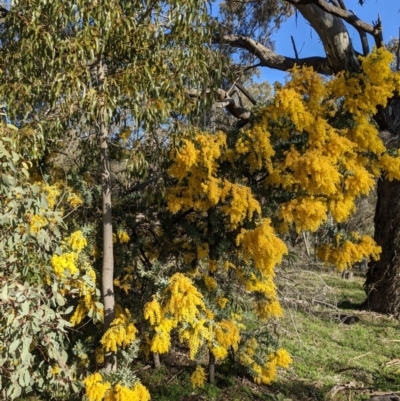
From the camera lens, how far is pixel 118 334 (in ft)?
13.0

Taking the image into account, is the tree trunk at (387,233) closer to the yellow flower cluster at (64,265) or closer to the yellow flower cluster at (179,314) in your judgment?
the yellow flower cluster at (179,314)

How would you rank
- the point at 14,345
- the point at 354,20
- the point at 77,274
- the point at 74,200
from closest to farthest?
the point at 14,345 → the point at 77,274 → the point at 74,200 → the point at 354,20

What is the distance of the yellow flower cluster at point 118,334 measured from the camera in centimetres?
393

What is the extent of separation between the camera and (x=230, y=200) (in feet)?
14.3

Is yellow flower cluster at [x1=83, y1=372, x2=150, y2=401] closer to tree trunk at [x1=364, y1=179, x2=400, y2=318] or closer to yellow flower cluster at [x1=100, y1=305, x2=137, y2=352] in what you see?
yellow flower cluster at [x1=100, y1=305, x2=137, y2=352]

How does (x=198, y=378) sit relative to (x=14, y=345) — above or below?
below

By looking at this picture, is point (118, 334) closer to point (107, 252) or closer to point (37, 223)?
point (107, 252)

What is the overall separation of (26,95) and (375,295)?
24.4ft

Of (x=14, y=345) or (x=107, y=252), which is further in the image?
(x=107, y=252)

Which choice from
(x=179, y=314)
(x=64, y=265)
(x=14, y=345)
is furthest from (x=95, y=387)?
(x=14, y=345)

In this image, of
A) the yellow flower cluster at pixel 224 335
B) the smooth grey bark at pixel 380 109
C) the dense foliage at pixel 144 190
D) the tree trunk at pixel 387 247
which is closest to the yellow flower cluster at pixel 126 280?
the dense foliage at pixel 144 190

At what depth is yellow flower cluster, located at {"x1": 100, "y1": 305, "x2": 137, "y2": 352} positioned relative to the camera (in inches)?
155

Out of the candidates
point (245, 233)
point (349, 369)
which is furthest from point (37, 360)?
point (349, 369)

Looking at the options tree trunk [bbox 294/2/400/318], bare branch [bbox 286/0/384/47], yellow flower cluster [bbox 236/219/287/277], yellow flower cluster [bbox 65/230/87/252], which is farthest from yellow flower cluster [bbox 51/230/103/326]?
tree trunk [bbox 294/2/400/318]
